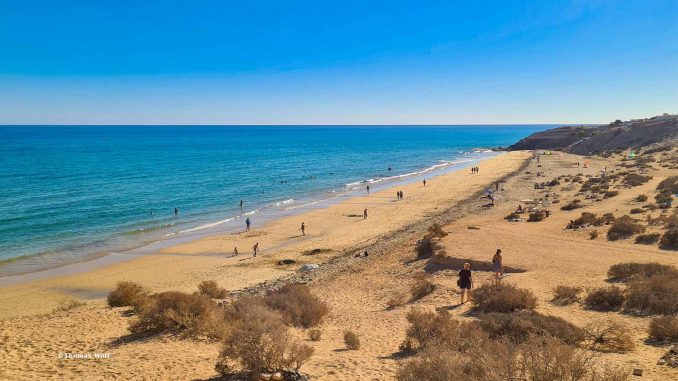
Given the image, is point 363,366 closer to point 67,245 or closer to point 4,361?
point 4,361

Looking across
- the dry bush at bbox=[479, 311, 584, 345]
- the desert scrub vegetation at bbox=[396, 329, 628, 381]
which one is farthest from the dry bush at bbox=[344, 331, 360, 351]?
the desert scrub vegetation at bbox=[396, 329, 628, 381]

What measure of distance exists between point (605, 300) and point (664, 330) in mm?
3026

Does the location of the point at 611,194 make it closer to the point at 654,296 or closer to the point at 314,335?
the point at 654,296

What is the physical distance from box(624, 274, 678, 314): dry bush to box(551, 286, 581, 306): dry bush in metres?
1.45

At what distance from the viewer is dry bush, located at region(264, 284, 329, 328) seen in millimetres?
13102

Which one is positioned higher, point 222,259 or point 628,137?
point 628,137

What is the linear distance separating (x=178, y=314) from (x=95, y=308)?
5.89 m

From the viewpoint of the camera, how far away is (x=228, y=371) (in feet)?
28.5

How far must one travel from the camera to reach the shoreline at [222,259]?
68.1 feet

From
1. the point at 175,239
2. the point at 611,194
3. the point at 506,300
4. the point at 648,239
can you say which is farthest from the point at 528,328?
the point at 611,194

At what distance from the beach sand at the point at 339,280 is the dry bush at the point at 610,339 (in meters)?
0.31

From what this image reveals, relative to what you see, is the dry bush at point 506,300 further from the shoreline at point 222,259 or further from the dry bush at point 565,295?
the shoreline at point 222,259

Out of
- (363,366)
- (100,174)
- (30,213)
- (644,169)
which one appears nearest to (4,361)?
(363,366)

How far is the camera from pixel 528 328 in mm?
9578
